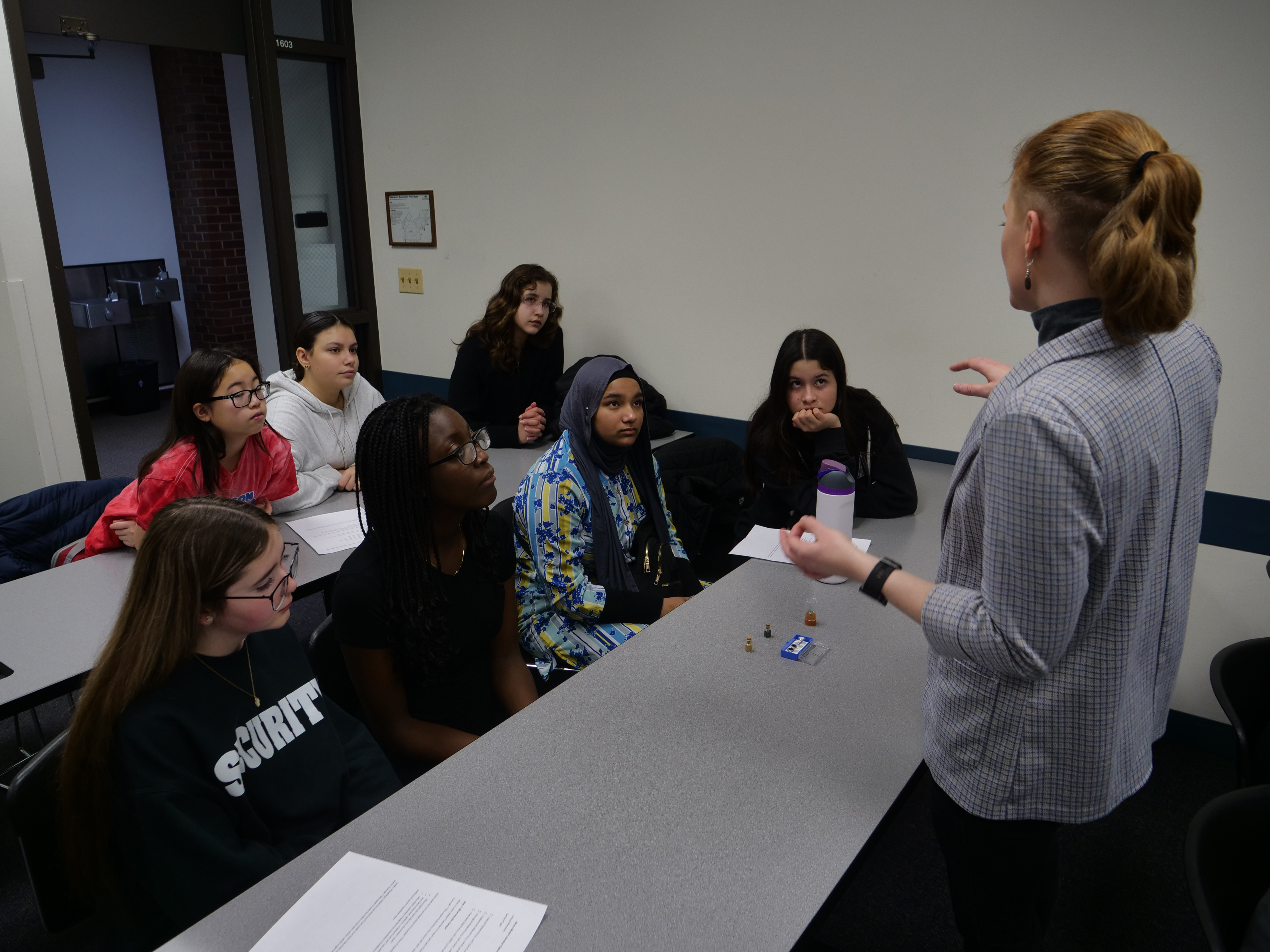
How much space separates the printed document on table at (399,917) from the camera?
1.03 meters

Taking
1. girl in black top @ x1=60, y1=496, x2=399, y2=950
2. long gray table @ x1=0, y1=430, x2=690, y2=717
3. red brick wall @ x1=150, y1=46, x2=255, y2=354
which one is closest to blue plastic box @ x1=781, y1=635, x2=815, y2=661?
girl in black top @ x1=60, y1=496, x2=399, y2=950

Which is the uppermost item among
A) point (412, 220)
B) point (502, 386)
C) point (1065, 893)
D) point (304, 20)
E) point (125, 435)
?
point (304, 20)

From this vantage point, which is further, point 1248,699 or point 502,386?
point 502,386

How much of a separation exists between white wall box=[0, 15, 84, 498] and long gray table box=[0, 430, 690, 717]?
5.95ft

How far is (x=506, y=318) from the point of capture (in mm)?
3568

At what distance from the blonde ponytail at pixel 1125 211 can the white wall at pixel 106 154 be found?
6.49 metres

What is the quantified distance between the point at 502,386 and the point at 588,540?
1619 mm

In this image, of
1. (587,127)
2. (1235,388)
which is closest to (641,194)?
(587,127)

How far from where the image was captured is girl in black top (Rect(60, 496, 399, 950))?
1.22 m

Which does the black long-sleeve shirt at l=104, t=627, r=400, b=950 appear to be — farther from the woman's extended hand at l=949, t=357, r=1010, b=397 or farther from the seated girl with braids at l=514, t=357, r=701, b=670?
the woman's extended hand at l=949, t=357, r=1010, b=397

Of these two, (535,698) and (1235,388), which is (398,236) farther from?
(1235,388)

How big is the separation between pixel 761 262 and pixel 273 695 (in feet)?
8.26

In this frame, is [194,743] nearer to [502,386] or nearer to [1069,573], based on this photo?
[1069,573]

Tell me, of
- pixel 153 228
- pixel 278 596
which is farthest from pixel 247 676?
pixel 153 228
